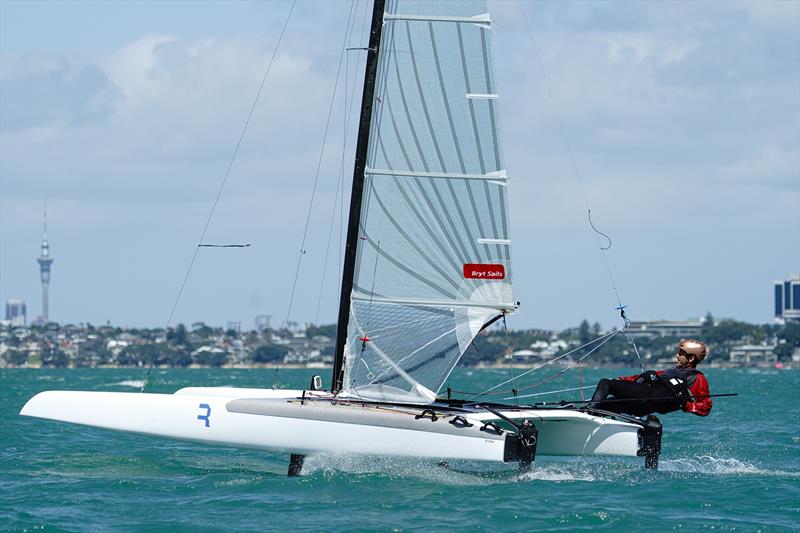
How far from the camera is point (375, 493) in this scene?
1297cm

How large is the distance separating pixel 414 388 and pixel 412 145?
2549mm

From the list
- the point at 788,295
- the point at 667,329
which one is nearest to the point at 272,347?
the point at 667,329

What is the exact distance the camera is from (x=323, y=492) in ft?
42.8

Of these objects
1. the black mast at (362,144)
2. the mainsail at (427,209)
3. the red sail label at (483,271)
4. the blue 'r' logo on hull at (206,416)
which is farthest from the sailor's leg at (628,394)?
the blue 'r' logo on hull at (206,416)

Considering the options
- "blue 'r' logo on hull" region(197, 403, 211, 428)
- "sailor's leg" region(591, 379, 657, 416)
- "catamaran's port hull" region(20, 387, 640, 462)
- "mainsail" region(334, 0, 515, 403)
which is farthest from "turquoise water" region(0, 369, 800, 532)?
"mainsail" region(334, 0, 515, 403)

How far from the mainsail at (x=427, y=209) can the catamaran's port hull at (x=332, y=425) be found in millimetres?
755

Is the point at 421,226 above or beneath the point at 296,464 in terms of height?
above

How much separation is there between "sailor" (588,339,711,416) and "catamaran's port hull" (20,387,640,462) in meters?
0.35

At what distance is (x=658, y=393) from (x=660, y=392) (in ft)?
0.09

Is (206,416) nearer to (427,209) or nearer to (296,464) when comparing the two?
(296,464)

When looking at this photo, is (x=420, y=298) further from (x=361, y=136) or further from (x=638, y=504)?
(x=638, y=504)

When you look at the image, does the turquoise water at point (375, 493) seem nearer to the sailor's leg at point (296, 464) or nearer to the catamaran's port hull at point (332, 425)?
the sailor's leg at point (296, 464)

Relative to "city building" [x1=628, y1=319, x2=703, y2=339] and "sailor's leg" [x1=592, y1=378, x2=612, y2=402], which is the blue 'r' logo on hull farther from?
"city building" [x1=628, y1=319, x2=703, y2=339]

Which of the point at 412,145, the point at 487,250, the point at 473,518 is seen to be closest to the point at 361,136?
the point at 412,145
